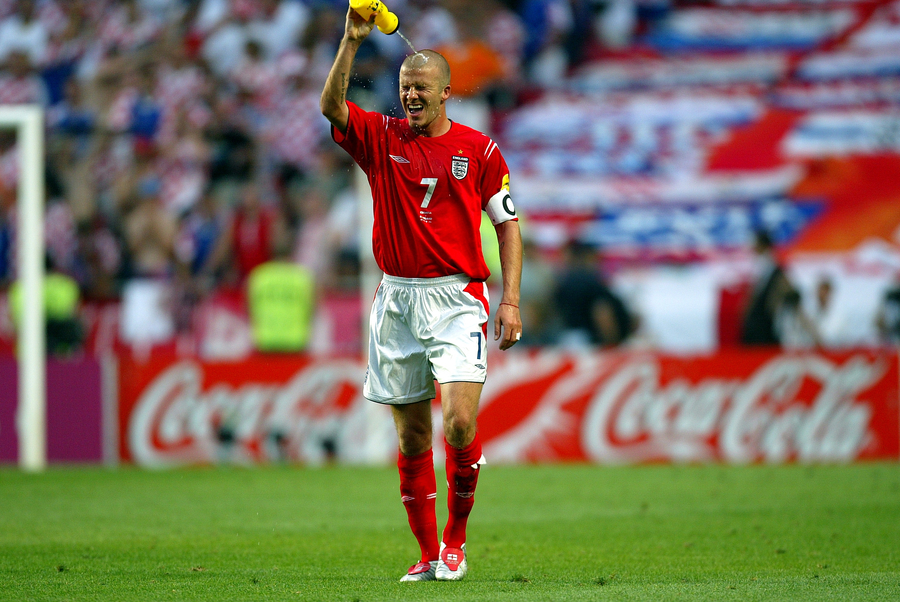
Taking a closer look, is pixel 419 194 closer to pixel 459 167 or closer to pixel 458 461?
pixel 459 167

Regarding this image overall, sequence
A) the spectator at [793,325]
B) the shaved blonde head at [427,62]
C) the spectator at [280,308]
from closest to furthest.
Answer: the shaved blonde head at [427,62]
the spectator at [793,325]
the spectator at [280,308]

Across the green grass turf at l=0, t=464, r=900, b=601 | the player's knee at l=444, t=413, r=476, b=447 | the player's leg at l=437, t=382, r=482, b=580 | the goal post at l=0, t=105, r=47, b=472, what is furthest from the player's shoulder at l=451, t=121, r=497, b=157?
the goal post at l=0, t=105, r=47, b=472

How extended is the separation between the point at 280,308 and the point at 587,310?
3.27m

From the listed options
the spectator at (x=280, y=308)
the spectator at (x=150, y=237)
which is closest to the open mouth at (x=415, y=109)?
the spectator at (x=280, y=308)

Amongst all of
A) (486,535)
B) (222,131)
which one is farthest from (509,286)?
(222,131)

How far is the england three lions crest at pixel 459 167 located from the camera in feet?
18.4

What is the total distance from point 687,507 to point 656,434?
Answer: 12.2 ft

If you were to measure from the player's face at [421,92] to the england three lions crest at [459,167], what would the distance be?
21 centimetres

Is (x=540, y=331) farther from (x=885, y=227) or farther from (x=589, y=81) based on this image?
(x=589, y=81)

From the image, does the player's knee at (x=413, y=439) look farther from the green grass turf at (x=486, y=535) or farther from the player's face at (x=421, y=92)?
the player's face at (x=421, y=92)

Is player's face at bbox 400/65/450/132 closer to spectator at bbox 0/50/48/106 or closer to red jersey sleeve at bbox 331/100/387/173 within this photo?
red jersey sleeve at bbox 331/100/387/173

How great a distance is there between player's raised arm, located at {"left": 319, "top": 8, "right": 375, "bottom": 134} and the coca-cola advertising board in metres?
7.25

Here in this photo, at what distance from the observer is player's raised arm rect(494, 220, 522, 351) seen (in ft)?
18.2

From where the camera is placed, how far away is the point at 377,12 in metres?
5.43
